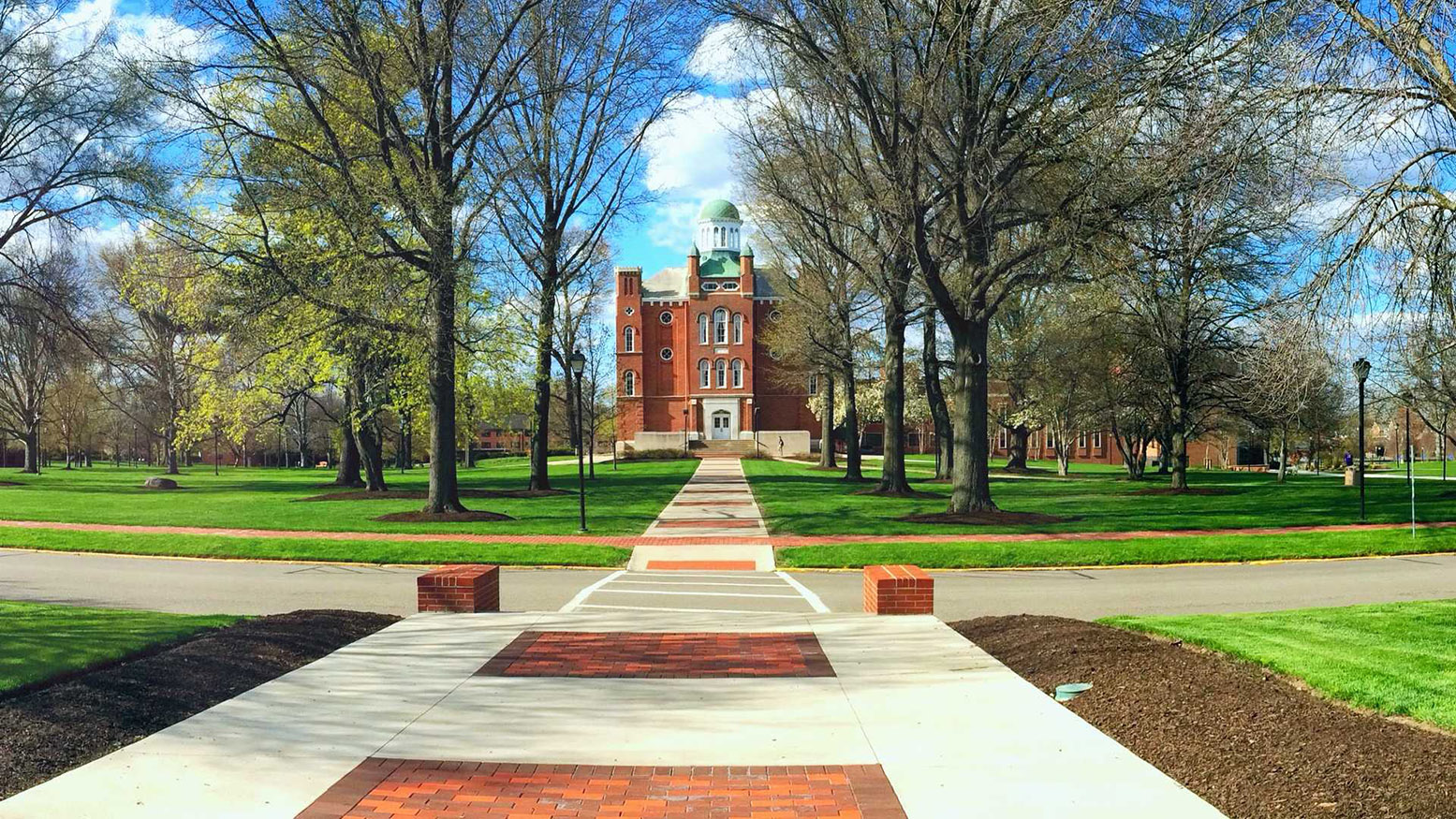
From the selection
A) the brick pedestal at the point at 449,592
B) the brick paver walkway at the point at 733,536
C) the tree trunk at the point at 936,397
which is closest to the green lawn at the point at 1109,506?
the brick paver walkway at the point at 733,536

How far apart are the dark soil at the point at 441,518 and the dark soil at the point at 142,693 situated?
46.7ft

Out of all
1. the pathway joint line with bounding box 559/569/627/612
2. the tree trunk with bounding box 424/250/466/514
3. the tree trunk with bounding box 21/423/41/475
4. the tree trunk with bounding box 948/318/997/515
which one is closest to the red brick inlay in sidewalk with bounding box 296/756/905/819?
the pathway joint line with bounding box 559/569/627/612

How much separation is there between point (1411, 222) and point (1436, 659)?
457cm

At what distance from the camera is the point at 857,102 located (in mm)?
22000

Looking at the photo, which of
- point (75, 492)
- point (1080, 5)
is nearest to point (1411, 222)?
point (1080, 5)

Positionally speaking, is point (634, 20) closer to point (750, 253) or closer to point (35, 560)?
point (35, 560)

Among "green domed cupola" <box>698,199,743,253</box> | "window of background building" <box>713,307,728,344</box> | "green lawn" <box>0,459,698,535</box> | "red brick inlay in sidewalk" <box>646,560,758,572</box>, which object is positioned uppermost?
"green domed cupola" <box>698,199,743,253</box>

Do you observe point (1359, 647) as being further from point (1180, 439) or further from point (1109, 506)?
point (1180, 439)

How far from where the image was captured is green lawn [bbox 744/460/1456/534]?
22.7 metres

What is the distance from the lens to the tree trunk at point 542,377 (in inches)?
1178

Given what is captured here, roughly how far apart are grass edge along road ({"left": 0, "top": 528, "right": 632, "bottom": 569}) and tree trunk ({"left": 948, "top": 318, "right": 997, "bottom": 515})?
9.14 meters

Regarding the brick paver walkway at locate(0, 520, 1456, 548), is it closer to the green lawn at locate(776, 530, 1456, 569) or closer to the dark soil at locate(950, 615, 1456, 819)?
the green lawn at locate(776, 530, 1456, 569)

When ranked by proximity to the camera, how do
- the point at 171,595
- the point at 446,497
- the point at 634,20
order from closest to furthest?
1. the point at 171,595
2. the point at 446,497
3. the point at 634,20

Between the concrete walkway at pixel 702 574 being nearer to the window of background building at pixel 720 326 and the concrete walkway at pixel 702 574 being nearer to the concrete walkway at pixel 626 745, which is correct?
the concrete walkway at pixel 626 745
